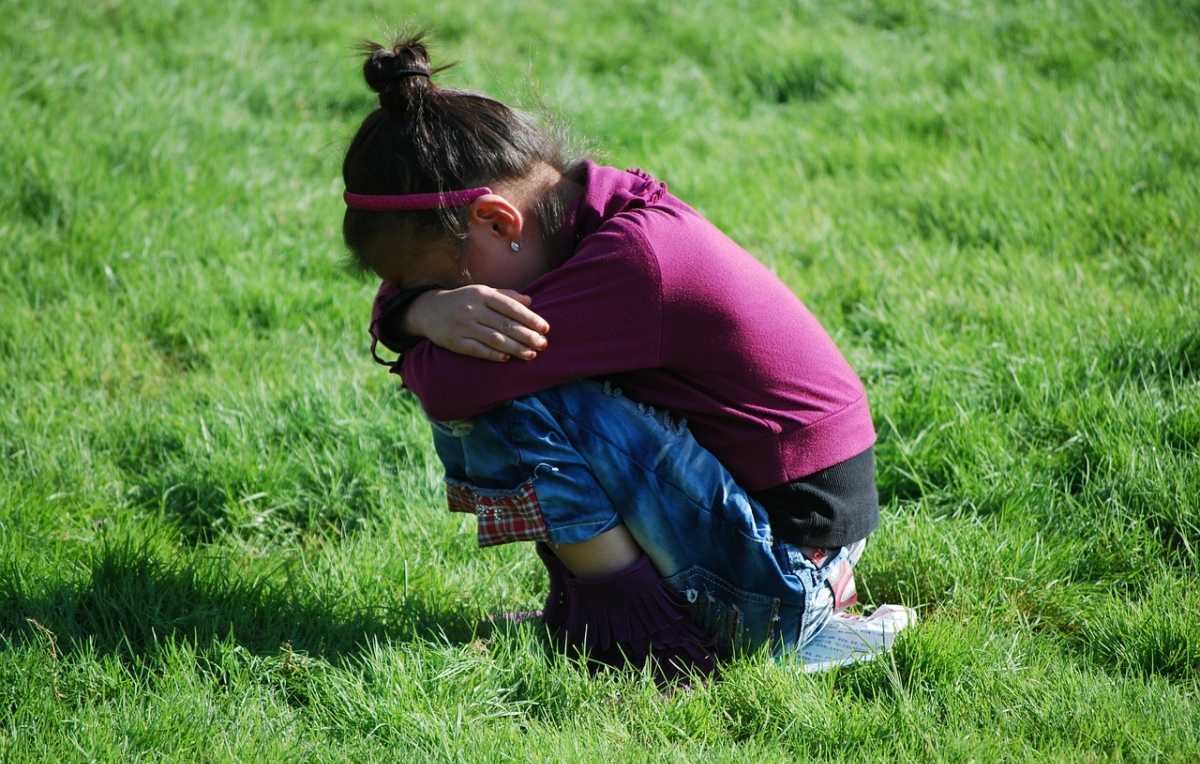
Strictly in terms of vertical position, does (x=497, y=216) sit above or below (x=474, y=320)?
above

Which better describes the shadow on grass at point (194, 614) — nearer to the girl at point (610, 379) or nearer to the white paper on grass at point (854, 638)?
the girl at point (610, 379)

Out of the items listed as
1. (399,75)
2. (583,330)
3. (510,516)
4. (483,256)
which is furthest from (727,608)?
(399,75)

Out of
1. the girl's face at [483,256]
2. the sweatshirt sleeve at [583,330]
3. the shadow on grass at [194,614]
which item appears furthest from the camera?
the shadow on grass at [194,614]

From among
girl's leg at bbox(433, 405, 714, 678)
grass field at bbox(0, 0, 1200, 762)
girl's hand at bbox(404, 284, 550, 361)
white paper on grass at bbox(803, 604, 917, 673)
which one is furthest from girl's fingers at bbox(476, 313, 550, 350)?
white paper on grass at bbox(803, 604, 917, 673)

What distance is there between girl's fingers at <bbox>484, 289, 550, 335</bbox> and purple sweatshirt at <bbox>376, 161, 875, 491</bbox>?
0.10ft

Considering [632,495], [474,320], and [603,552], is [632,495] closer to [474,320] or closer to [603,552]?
[603,552]

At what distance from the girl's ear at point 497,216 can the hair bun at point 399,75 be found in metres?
0.25

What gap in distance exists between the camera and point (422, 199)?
7.97 ft

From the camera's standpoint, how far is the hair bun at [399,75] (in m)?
2.42

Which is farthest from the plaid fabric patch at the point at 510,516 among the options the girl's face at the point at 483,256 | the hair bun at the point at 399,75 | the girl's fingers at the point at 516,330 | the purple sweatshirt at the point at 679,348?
the hair bun at the point at 399,75

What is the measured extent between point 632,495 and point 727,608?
343 mm

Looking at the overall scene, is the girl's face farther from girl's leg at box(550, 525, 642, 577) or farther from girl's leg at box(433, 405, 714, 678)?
girl's leg at box(550, 525, 642, 577)

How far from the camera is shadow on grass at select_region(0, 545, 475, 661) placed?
263 cm

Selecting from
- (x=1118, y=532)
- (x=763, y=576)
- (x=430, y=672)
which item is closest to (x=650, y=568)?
(x=763, y=576)
